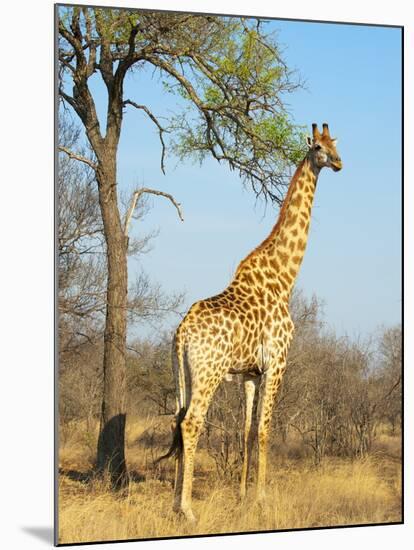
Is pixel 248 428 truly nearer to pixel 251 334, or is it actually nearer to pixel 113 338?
pixel 251 334

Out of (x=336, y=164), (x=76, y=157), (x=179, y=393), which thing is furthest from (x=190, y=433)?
(x=336, y=164)

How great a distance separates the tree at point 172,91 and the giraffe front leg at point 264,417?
971 millimetres

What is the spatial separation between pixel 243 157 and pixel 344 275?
1146mm

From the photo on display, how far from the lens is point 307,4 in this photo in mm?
9461

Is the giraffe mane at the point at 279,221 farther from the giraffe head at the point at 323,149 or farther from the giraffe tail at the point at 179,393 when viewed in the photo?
the giraffe tail at the point at 179,393

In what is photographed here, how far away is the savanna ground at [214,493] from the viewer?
28.3ft

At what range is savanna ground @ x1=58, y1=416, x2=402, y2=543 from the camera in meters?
8.62

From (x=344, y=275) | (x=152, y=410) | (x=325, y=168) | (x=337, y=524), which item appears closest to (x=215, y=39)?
(x=325, y=168)

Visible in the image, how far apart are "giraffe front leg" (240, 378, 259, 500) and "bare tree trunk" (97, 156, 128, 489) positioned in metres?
0.85

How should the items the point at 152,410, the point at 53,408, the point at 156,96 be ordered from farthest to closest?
the point at 152,410 < the point at 156,96 < the point at 53,408

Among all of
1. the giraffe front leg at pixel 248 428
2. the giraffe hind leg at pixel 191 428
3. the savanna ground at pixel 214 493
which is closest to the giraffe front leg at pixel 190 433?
the giraffe hind leg at pixel 191 428

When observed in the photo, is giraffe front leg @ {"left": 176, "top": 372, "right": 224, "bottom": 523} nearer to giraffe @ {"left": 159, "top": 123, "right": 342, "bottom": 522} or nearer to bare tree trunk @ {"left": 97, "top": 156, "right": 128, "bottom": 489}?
giraffe @ {"left": 159, "top": 123, "right": 342, "bottom": 522}

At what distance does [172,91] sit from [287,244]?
1.34 metres
